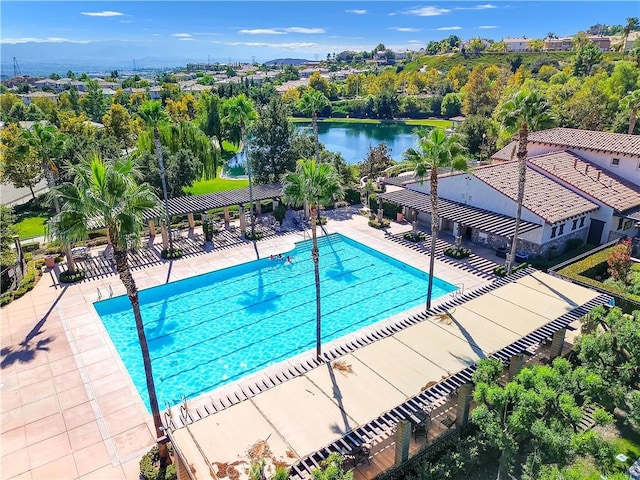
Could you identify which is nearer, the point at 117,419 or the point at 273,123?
the point at 117,419

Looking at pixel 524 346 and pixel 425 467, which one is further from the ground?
pixel 524 346

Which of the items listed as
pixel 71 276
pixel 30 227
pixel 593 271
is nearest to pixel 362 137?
pixel 30 227

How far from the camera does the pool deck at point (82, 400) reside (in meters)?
13.4

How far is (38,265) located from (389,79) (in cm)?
12996

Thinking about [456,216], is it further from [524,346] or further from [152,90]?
[152,90]

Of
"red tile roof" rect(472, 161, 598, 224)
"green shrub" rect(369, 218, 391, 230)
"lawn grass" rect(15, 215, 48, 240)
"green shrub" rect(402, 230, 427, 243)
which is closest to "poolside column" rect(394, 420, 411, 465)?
"red tile roof" rect(472, 161, 598, 224)

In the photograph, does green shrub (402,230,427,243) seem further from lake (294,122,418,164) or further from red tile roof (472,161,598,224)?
lake (294,122,418,164)

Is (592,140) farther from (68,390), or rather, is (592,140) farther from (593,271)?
(68,390)

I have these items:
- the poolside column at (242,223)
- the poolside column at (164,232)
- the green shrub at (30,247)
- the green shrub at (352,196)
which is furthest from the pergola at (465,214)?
the green shrub at (30,247)

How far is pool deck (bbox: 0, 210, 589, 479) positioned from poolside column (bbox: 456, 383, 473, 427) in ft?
3.38

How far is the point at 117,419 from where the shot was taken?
1681 cm

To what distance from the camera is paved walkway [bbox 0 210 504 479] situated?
1495 cm

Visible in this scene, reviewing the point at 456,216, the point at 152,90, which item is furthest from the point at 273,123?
the point at 152,90

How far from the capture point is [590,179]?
33594mm
